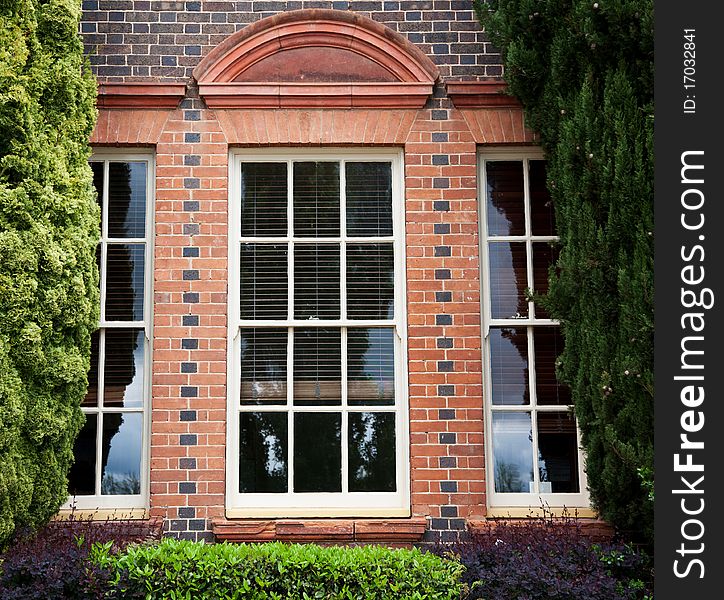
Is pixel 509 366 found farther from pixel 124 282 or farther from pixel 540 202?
pixel 124 282

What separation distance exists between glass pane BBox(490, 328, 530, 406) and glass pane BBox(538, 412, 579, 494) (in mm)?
231

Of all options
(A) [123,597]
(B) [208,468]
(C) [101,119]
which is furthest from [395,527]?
(C) [101,119]

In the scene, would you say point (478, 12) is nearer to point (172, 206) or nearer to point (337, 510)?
point (172, 206)

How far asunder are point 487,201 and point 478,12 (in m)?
1.35

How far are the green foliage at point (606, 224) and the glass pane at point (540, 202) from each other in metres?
0.52

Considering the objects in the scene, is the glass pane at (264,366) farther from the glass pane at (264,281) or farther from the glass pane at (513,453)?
the glass pane at (513,453)

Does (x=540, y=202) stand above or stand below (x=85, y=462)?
above

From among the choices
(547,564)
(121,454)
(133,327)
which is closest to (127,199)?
(133,327)

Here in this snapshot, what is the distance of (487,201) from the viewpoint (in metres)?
6.87

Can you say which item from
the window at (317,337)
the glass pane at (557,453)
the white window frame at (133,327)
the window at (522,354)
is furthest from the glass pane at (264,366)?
the glass pane at (557,453)

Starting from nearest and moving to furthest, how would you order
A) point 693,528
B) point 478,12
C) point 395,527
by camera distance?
point 693,528 < point 395,527 < point 478,12

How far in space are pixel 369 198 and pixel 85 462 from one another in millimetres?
2754

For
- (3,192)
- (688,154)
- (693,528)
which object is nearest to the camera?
(693,528)

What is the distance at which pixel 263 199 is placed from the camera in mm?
6773
